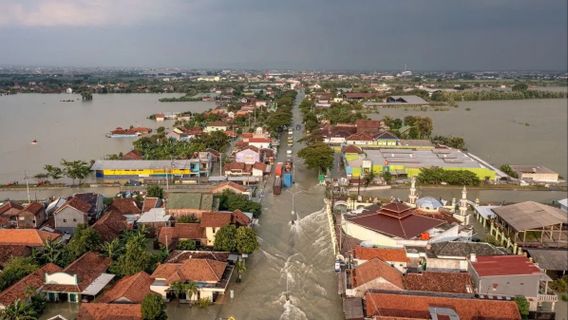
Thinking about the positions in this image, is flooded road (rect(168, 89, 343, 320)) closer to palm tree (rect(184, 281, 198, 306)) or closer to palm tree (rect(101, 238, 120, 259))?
palm tree (rect(184, 281, 198, 306))

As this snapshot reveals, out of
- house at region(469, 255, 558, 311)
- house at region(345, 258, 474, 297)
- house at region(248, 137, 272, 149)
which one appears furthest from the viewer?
house at region(248, 137, 272, 149)

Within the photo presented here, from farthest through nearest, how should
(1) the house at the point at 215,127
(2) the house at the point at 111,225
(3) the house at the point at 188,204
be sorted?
(1) the house at the point at 215,127 < (3) the house at the point at 188,204 < (2) the house at the point at 111,225

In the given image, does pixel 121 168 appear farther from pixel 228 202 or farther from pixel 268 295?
pixel 268 295

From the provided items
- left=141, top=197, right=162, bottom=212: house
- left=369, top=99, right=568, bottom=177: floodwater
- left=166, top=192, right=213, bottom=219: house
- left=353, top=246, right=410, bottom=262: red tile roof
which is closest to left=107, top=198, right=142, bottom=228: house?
left=141, top=197, right=162, bottom=212: house

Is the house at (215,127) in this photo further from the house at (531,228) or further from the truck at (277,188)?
the house at (531,228)

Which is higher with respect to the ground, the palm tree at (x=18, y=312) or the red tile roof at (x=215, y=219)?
the red tile roof at (x=215, y=219)

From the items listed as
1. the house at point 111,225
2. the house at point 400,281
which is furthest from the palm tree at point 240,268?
the house at point 111,225

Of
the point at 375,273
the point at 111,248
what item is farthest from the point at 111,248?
the point at 375,273
